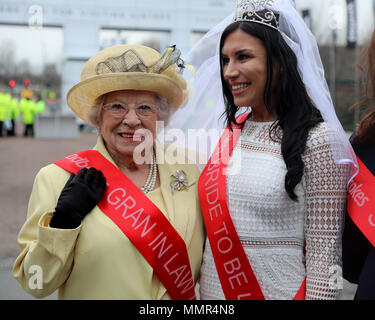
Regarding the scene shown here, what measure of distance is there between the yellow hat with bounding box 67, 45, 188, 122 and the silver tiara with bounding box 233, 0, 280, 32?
1.11ft

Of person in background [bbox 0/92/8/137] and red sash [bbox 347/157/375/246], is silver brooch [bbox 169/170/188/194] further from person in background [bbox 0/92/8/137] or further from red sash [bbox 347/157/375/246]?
person in background [bbox 0/92/8/137]

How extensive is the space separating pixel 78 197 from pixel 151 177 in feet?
1.46

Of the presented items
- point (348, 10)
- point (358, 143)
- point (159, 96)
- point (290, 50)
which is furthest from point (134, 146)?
point (348, 10)

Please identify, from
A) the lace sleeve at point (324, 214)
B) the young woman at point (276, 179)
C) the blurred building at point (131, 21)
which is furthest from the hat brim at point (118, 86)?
the blurred building at point (131, 21)

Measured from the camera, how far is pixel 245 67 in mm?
1927

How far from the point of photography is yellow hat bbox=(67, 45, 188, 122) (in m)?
2.01

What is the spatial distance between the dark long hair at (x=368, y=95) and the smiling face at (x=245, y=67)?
0.44m

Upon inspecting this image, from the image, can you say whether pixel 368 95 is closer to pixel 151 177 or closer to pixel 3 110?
pixel 151 177

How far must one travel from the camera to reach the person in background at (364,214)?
72.2 inches

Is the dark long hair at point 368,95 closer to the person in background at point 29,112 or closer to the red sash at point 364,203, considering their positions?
the red sash at point 364,203

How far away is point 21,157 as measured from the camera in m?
11.3

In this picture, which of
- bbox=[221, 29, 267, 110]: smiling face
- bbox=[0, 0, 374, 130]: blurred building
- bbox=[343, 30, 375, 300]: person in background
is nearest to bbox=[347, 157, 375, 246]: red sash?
bbox=[343, 30, 375, 300]: person in background
